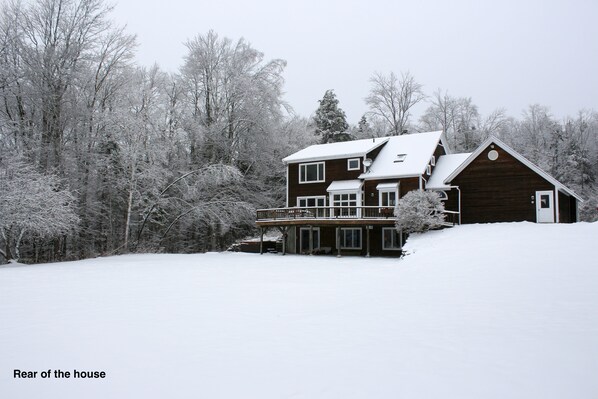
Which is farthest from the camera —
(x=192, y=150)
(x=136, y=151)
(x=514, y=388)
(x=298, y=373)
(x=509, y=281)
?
(x=192, y=150)

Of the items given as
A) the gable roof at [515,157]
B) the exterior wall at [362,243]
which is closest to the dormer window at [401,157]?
the gable roof at [515,157]

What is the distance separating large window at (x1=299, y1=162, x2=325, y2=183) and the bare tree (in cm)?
1993

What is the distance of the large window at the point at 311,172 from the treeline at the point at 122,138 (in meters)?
4.82

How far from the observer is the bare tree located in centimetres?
4841

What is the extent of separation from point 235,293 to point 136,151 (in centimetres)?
2023

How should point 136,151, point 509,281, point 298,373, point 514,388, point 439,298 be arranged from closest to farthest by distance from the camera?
point 514,388, point 298,373, point 439,298, point 509,281, point 136,151

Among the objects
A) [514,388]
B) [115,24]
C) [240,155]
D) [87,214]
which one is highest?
[115,24]

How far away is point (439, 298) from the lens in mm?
10883

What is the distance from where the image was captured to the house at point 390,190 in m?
25.1

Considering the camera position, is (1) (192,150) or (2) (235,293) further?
(1) (192,150)

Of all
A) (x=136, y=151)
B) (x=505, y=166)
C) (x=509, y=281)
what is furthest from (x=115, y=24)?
(x=509, y=281)

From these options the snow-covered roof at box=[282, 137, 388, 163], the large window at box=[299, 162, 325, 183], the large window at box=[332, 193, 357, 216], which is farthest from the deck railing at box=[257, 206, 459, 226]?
the snow-covered roof at box=[282, 137, 388, 163]

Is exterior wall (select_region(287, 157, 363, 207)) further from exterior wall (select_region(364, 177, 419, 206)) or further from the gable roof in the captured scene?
the gable roof

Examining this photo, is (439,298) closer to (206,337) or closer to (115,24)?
(206,337)
